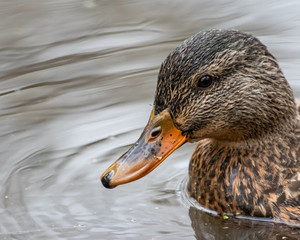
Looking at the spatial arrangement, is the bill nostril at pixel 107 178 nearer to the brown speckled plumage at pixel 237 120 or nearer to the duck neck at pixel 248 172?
the brown speckled plumage at pixel 237 120

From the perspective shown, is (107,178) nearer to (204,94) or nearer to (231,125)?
(204,94)

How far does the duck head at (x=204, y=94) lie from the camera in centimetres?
570

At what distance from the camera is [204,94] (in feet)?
19.1

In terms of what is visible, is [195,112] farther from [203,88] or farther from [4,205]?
[4,205]

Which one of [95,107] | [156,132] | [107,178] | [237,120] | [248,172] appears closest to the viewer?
[107,178]

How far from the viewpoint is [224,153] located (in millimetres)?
6336

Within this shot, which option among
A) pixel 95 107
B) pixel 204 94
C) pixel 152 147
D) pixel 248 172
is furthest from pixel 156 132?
pixel 95 107

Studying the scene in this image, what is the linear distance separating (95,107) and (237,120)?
231 centimetres

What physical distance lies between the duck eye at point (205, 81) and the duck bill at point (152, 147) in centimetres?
31

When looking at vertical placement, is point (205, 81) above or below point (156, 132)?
above

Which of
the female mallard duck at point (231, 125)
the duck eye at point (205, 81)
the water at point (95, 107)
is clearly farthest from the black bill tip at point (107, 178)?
the duck eye at point (205, 81)

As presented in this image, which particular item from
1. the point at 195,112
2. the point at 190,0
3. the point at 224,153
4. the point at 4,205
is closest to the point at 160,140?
the point at 195,112

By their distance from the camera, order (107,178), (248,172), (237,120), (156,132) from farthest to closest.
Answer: (248,172), (237,120), (156,132), (107,178)

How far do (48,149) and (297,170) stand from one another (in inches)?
93.2
